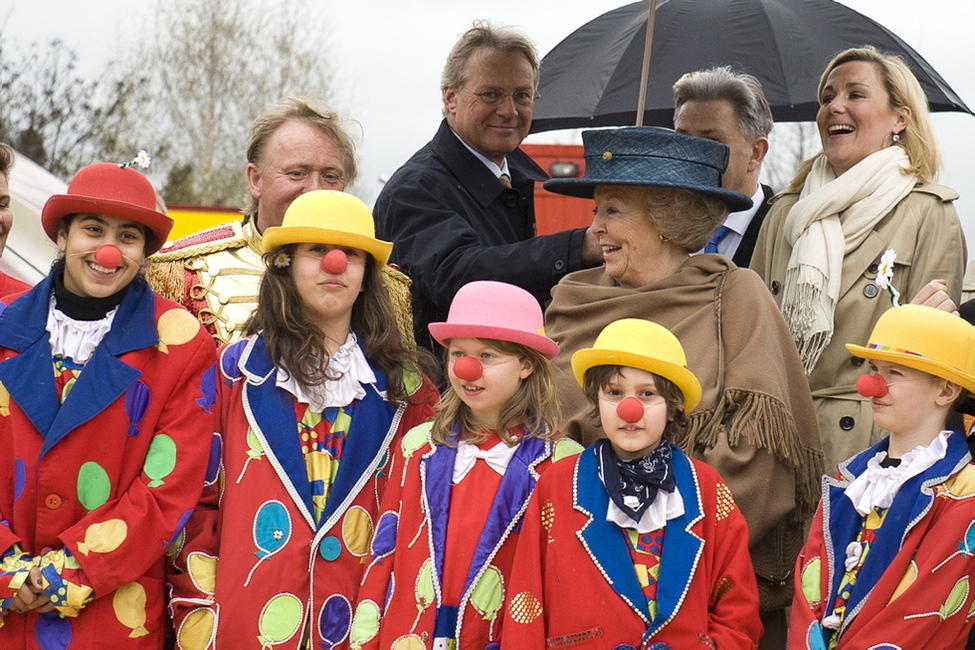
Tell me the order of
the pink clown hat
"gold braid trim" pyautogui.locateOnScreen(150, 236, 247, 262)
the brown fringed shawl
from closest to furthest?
the pink clown hat
the brown fringed shawl
"gold braid trim" pyautogui.locateOnScreen(150, 236, 247, 262)

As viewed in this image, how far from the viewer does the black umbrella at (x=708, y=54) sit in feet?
16.8

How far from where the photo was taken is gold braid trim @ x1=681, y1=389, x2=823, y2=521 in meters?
3.53

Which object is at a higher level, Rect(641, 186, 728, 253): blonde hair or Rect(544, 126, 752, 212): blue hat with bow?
Rect(544, 126, 752, 212): blue hat with bow

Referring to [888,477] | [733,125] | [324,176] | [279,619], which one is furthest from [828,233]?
[279,619]

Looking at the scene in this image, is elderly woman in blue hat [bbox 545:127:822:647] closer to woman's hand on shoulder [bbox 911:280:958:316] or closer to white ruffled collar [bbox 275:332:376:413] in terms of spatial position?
woman's hand on shoulder [bbox 911:280:958:316]

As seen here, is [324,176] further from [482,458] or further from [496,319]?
[482,458]

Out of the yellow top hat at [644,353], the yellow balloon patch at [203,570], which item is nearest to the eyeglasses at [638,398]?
the yellow top hat at [644,353]

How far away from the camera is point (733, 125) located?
191 inches

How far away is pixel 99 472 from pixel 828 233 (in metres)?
2.54

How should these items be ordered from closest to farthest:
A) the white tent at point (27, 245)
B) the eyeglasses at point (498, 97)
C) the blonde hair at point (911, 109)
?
the blonde hair at point (911, 109) < the eyeglasses at point (498, 97) < the white tent at point (27, 245)

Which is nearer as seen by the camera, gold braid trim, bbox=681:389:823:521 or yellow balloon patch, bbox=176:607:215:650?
yellow balloon patch, bbox=176:607:215:650

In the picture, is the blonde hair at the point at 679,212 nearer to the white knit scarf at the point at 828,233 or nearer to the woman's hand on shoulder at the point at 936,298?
the white knit scarf at the point at 828,233

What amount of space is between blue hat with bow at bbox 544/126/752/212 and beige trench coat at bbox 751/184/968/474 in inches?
23.2

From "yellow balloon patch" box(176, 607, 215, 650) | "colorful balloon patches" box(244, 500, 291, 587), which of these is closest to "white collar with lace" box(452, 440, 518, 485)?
"colorful balloon patches" box(244, 500, 291, 587)
